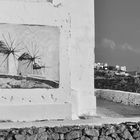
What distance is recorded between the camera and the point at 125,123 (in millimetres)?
9102

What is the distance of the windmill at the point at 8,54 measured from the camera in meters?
9.34

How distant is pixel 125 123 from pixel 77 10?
13.7ft

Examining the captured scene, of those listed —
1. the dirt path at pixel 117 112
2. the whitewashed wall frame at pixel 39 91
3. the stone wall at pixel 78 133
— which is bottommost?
the stone wall at pixel 78 133

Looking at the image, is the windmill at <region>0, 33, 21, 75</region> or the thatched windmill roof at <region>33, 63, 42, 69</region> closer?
the windmill at <region>0, 33, 21, 75</region>

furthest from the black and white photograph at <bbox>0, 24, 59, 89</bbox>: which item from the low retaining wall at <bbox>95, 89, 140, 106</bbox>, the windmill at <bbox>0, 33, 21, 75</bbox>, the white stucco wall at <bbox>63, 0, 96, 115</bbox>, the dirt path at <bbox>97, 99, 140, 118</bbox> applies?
the low retaining wall at <bbox>95, 89, 140, 106</bbox>

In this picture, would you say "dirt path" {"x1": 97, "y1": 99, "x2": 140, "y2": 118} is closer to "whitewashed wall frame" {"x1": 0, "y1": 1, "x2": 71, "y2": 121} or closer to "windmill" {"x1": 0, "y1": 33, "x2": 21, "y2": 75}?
"whitewashed wall frame" {"x1": 0, "y1": 1, "x2": 71, "y2": 121}

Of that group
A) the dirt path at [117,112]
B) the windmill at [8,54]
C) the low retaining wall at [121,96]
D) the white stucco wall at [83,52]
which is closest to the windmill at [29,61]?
the windmill at [8,54]

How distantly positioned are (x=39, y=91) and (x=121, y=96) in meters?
9.06

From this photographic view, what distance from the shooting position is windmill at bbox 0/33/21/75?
9.34 metres

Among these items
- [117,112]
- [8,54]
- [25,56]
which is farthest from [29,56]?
[117,112]

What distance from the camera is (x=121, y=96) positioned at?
17797mm

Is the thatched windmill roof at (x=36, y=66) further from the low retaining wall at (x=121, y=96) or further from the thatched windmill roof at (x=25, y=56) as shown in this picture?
the low retaining wall at (x=121, y=96)

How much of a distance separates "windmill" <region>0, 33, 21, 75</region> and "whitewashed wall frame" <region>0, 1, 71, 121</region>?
1.66 ft

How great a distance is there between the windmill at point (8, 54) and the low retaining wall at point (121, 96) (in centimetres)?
849
